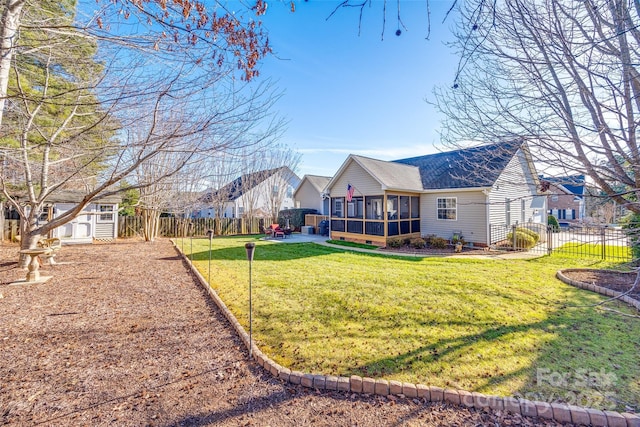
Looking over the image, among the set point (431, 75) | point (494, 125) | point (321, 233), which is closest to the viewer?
point (494, 125)

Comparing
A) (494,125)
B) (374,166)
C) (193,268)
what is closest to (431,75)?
(494,125)

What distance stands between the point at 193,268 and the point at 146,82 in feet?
18.5

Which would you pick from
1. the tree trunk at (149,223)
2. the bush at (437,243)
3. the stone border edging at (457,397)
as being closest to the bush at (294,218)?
the tree trunk at (149,223)

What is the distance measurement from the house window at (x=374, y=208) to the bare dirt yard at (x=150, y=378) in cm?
1144

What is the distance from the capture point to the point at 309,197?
89.3 feet

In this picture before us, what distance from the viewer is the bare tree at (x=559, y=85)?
315cm

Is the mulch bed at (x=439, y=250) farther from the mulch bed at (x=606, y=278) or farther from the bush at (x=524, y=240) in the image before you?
the mulch bed at (x=606, y=278)

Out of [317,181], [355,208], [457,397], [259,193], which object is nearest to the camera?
[457,397]

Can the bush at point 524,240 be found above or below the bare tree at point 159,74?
below

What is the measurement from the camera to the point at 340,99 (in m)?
11.9

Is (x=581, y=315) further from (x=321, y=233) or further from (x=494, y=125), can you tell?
(x=321, y=233)

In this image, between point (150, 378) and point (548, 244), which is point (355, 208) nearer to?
point (548, 244)

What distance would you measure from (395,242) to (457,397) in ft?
37.1

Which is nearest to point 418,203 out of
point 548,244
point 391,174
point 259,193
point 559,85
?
point 391,174
